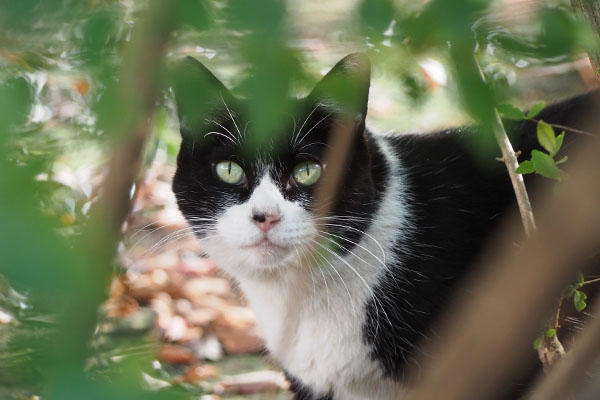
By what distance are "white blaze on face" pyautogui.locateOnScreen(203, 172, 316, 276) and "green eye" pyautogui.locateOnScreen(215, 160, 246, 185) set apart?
0.07 meters

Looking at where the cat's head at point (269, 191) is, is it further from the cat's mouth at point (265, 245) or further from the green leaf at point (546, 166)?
the green leaf at point (546, 166)

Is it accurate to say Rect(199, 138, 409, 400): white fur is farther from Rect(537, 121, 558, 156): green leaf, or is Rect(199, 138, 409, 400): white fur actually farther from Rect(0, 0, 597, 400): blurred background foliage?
Rect(0, 0, 597, 400): blurred background foliage

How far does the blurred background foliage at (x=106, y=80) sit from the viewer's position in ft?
1.56

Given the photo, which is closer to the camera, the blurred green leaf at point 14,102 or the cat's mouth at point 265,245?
the blurred green leaf at point 14,102

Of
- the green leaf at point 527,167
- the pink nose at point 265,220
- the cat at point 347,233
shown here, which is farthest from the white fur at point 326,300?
the green leaf at point 527,167

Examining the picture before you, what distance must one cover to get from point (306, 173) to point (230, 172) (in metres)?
0.21

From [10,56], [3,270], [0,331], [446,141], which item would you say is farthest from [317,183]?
[3,270]

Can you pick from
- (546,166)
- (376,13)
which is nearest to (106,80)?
(376,13)

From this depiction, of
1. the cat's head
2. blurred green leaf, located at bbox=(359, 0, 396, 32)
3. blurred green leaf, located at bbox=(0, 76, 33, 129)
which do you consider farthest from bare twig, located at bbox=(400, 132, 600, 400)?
the cat's head

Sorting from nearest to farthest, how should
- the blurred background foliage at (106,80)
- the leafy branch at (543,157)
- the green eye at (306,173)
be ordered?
1. the blurred background foliage at (106,80)
2. the leafy branch at (543,157)
3. the green eye at (306,173)

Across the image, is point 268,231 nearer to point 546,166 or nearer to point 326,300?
point 326,300

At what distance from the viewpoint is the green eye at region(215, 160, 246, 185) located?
1852mm

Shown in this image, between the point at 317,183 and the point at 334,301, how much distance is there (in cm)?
36

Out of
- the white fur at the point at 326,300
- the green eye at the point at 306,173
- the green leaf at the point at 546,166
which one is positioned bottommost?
the white fur at the point at 326,300
